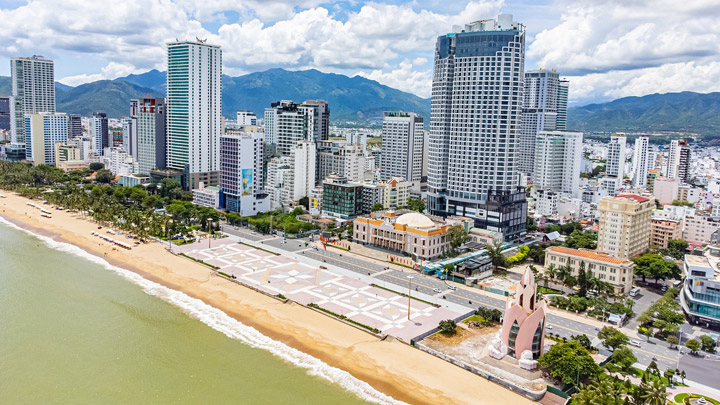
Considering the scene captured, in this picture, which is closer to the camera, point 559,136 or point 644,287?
point 644,287

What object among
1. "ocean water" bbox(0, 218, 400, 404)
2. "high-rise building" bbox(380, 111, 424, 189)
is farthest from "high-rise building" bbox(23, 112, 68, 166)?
"ocean water" bbox(0, 218, 400, 404)

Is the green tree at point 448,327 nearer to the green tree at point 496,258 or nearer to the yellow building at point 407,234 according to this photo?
the green tree at point 496,258

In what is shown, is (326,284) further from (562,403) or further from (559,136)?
(559,136)

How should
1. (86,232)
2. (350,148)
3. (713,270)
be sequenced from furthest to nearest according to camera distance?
(350,148)
(86,232)
(713,270)

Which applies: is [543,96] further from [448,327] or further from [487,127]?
[448,327]

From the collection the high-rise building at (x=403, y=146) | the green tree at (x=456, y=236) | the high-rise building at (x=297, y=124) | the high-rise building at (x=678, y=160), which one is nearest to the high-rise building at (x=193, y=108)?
the high-rise building at (x=297, y=124)

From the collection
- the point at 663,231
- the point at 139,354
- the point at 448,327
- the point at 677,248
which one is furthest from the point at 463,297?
the point at 663,231

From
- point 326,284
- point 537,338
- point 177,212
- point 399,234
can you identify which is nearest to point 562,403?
point 537,338

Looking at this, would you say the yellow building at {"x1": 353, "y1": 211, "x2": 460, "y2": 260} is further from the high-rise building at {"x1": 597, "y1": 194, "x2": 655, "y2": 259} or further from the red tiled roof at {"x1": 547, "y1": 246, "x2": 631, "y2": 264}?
the high-rise building at {"x1": 597, "y1": 194, "x2": 655, "y2": 259}
